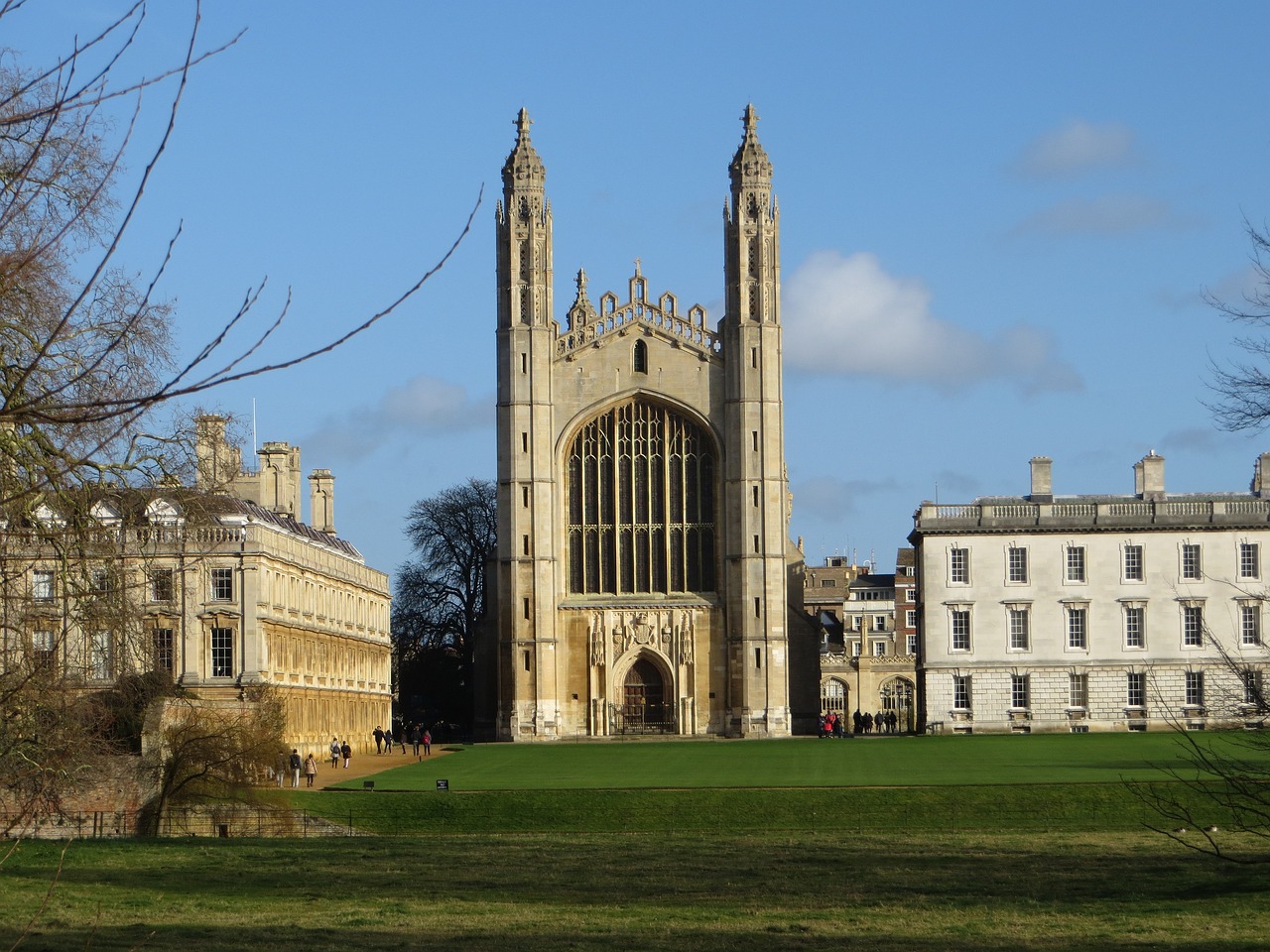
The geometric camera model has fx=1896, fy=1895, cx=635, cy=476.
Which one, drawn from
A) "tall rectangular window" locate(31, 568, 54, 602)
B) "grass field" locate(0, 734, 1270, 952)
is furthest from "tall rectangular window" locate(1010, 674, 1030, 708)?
"tall rectangular window" locate(31, 568, 54, 602)

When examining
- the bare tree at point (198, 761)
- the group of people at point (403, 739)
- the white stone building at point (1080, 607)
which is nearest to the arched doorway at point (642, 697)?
the group of people at point (403, 739)

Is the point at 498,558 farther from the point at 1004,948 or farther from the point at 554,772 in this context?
the point at 1004,948

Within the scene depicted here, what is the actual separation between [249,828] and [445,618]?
165 feet

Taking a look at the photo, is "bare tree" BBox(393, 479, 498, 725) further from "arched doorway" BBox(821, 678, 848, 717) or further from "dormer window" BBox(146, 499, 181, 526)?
"dormer window" BBox(146, 499, 181, 526)

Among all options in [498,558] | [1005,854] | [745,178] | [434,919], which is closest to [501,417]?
[498,558]

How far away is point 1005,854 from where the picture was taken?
28.1 meters

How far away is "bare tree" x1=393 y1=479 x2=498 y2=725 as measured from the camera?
83000mm

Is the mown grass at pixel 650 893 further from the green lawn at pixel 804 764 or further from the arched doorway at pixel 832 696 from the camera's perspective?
the arched doorway at pixel 832 696

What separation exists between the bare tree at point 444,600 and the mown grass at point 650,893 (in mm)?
50484

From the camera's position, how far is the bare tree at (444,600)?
83.0m

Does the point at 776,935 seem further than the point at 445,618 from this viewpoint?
No

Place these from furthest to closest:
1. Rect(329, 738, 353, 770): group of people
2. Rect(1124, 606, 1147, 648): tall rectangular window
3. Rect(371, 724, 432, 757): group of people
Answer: Rect(1124, 606, 1147, 648): tall rectangular window, Rect(371, 724, 432, 757): group of people, Rect(329, 738, 353, 770): group of people

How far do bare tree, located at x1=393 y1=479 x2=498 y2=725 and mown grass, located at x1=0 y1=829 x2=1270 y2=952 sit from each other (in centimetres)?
5048

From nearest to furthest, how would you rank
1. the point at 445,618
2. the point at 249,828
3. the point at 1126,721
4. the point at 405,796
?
the point at 249,828 → the point at 405,796 → the point at 1126,721 → the point at 445,618
